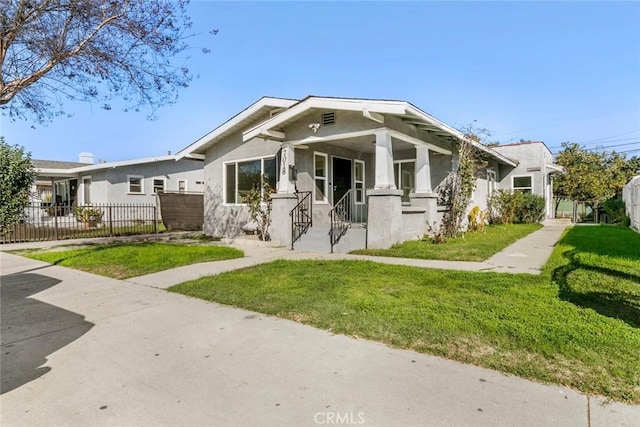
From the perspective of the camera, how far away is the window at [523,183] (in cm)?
1864

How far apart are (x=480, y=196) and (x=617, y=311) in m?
12.4

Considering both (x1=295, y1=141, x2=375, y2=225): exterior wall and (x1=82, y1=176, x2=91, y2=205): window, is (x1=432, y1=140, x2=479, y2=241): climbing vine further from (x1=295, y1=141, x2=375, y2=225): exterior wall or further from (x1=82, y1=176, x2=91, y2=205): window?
(x1=82, y1=176, x2=91, y2=205): window

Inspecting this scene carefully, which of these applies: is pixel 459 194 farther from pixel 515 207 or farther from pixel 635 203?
pixel 515 207

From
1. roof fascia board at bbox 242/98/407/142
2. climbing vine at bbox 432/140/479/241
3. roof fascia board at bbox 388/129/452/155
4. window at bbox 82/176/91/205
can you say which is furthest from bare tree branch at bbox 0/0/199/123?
window at bbox 82/176/91/205

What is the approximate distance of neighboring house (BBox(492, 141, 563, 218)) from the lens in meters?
18.2

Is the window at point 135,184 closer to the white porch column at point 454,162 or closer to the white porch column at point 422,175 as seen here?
the white porch column at point 422,175

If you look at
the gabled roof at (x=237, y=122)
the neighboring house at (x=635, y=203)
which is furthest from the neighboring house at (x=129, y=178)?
the neighboring house at (x=635, y=203)

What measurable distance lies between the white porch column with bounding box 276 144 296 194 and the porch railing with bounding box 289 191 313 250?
37 cm

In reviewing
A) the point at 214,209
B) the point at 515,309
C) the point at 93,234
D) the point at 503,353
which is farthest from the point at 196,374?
the point at 93,234

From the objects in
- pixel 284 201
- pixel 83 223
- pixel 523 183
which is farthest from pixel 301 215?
pixel 523 183

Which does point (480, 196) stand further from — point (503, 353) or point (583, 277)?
point (503, 353)

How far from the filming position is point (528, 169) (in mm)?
18562

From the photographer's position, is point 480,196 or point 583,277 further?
point 480,196

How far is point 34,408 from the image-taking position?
253 centimetres
